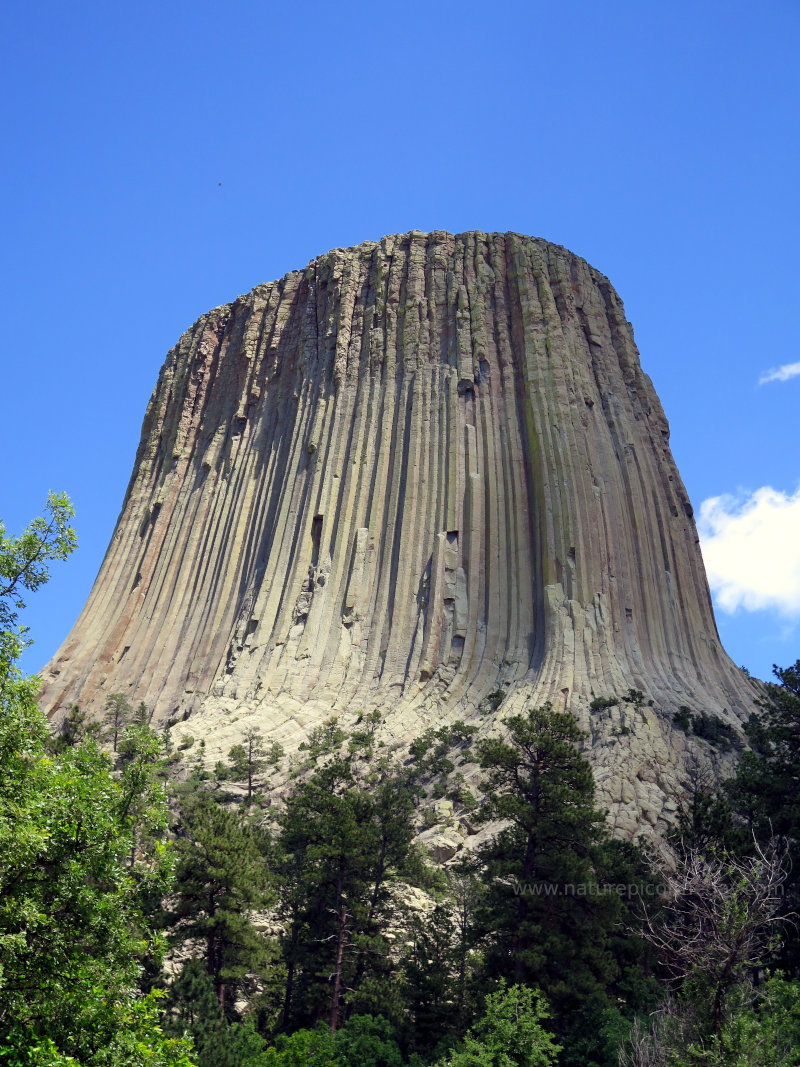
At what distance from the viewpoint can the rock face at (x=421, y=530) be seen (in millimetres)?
42156

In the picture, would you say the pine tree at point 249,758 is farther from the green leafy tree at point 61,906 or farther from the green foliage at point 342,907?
the green leafy tree at point 61,906

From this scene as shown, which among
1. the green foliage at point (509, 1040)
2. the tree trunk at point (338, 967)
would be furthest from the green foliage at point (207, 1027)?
the green foliage at point (509, 1040)

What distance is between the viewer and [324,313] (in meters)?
56.5

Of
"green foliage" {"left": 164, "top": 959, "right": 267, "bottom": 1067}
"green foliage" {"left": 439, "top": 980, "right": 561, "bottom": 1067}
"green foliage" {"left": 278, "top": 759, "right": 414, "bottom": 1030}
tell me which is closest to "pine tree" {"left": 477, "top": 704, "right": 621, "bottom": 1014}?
"green foliage" {"left": 439, "top": 980, "right": 561, "bottom": 1067}

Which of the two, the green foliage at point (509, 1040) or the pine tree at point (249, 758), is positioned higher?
the pine tree at point (249, 758)

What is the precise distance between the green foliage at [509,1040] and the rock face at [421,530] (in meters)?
16.2

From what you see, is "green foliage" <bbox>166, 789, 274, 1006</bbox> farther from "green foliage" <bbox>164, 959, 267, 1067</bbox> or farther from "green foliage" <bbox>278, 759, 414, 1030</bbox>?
"green foliage" <bbox>164, 959, 267, 1067</bbox>

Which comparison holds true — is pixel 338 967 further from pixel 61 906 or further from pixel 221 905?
pixel 61 906

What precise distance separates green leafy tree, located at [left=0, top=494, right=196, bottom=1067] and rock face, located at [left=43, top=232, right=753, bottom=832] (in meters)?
23.8

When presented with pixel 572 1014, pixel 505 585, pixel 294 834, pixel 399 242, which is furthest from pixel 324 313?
pixel 572 1014

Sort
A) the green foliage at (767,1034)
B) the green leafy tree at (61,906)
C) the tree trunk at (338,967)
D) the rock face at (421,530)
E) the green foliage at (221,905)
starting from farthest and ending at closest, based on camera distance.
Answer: the rock face at (421,530), the green foliage at (221,905), the tree trunk at (338,967), the green foliage at (767,1034), the green leafy tree at (61,906)

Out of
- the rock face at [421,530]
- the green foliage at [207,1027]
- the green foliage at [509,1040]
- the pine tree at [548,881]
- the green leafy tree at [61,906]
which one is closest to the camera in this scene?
the green leafy tree at [61,906]

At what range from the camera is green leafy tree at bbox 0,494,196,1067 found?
10578 mm

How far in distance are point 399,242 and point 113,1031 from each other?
48882mm
